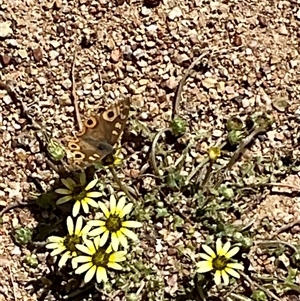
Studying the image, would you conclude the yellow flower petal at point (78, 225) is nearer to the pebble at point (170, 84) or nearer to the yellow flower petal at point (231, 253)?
the yellow flower petal at point (231, 253)

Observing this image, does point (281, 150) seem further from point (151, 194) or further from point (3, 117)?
point (3, 117)

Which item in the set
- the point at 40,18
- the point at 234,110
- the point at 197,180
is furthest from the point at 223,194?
the point at 40,18

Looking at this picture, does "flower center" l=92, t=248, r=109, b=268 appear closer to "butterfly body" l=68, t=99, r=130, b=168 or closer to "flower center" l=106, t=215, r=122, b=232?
"flower center" l=106, t=215, r=122, b=232

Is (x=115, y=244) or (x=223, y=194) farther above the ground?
(x=223, y=194)

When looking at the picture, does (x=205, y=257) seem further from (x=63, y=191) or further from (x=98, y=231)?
(x=63, y=191)

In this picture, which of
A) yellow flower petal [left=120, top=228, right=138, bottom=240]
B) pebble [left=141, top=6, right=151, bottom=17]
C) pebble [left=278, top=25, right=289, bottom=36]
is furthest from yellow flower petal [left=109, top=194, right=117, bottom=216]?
pebble [left=278, top=25, right=289, bottom=36]

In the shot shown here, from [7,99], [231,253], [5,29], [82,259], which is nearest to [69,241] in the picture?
[82,259]
